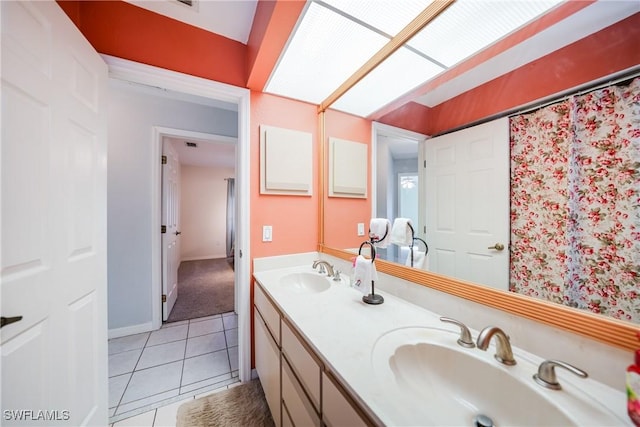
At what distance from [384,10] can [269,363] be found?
75.0 inches

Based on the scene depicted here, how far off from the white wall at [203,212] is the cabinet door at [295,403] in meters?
5.39

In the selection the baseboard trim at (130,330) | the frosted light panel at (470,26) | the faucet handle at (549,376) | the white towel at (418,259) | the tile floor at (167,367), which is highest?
the frosted light panel at (470,26)

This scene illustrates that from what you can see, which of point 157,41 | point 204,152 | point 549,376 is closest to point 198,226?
point 204,152

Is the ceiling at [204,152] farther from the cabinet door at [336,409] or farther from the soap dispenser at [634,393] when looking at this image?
the soap dispenser at [634,393]

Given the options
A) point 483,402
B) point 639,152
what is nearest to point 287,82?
point 639,152

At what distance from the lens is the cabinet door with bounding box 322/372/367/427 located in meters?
0.55

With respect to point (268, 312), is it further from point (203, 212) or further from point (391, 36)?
point (203, 212)

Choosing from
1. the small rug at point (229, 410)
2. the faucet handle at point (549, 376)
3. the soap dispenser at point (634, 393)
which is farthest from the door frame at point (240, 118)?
the soap dispenser at point (634, 393)

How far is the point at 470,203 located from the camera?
2.90 feet

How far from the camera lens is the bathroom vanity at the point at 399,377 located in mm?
489

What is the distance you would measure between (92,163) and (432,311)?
5.93 feet

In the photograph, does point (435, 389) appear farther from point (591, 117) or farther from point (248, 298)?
point (248, 298)

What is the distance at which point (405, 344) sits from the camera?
0.72m

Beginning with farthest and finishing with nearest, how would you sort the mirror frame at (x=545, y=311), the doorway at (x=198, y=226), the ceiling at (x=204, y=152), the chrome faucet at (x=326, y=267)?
1. the ceiling at (x=204, y=152)
2. the doorway at (x=198, y=226)
3. the chrome faucet at (x=326, y=267)
4. the mirror frame at (x=545, y=311)
